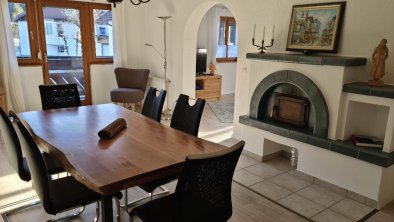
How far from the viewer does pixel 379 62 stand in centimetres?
277

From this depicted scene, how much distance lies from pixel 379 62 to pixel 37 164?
9.45 feet

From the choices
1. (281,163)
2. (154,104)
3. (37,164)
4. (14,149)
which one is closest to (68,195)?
(37,164)

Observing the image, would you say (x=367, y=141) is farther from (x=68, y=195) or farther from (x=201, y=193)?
(x=68, y=195)

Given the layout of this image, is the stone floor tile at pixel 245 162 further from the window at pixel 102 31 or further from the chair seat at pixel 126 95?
the window at pixel 102 31

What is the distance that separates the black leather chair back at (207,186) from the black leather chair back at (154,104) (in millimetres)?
1483

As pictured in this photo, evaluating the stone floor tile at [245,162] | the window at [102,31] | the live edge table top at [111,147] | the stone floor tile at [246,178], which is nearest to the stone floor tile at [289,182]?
the stone floor tile at [246,178]

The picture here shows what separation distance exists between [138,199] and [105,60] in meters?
4.25

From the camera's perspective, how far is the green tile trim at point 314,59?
114 inches

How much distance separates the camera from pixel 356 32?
305 cm

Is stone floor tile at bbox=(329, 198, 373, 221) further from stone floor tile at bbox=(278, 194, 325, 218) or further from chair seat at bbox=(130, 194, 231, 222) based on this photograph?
chair seat at bbox=(130, 194, 231, 222)

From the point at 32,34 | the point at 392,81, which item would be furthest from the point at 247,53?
the point at 32,34

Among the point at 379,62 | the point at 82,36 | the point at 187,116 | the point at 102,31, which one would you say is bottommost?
the point at 187,116

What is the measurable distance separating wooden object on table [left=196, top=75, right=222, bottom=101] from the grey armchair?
58.2 inches

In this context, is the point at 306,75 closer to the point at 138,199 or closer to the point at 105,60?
the point at 138,199
